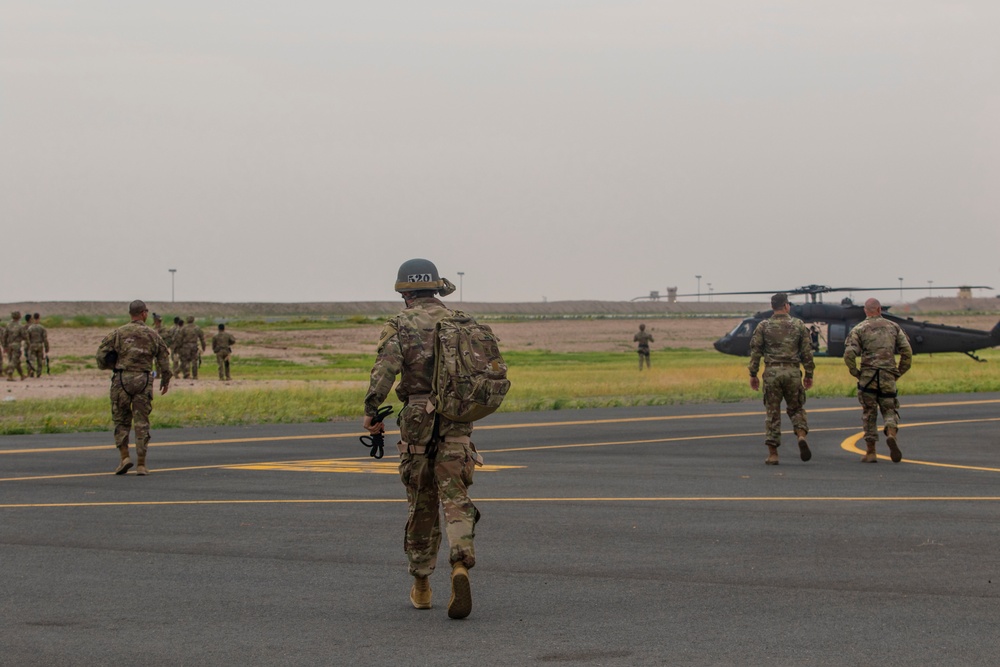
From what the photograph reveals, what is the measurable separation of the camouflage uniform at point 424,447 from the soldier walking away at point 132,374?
323 inches

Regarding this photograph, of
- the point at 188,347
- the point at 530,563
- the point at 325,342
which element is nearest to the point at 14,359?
the point at 188,347

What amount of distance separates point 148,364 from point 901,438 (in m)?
11.2

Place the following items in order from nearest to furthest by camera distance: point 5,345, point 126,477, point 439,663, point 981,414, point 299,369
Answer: point 439,663
point 126,477
point 981,414
point 5,345
point 299,369

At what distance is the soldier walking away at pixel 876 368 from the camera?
52.6ft

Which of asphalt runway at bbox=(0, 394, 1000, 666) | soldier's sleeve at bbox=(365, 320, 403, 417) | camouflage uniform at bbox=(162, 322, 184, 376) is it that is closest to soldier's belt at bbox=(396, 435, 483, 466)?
soldier's sleeve at bbox=(365, 320, 403, 417)

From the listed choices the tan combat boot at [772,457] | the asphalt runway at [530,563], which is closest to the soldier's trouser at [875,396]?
the asphalt runway at [530,563]

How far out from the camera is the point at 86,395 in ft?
107

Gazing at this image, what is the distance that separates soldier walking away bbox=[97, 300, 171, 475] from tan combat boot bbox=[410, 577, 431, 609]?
8.31 metres

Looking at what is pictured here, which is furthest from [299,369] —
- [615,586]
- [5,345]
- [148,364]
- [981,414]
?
[615,586]

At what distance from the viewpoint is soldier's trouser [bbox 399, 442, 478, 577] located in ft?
24.3

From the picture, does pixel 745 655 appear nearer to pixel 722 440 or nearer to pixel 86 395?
pixel 722 440

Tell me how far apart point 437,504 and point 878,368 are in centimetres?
991

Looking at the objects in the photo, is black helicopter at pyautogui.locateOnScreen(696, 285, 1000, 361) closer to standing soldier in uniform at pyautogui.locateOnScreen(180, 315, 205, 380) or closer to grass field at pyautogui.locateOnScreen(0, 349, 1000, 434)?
grass field at pyautogui.locateOnScreen(0, 349, 1000, 434)

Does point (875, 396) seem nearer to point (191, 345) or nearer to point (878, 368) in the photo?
point (878, 368)
